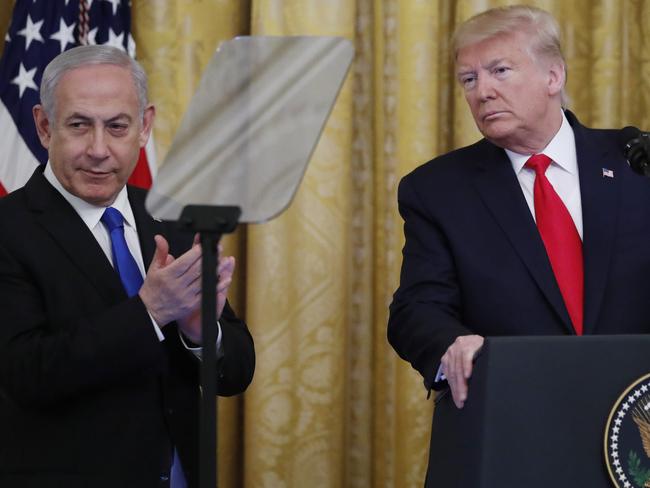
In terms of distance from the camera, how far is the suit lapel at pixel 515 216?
2.18 metres

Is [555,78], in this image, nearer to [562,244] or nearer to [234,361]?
[562,244]

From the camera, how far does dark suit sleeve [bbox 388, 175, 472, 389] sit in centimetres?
208

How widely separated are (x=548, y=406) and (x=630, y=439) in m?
0.14

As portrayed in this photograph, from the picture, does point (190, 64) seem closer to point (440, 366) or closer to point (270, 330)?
point (270, 330)

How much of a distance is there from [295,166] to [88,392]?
2.72 feet

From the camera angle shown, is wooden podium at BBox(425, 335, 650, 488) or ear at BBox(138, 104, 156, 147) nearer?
wooden podium at BBox(425, 335, 650, 488)

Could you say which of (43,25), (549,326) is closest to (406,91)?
(43,25)

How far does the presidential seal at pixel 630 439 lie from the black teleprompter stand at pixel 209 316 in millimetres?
639

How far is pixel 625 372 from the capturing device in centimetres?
155

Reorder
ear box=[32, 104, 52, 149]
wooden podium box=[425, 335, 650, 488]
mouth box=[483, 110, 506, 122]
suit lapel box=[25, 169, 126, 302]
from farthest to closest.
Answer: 1. mouth box=[483, 110, 506, 122]
2. ear box=[32, 104, 52, 149]
3. suit lapel box=[25, 169, 126, 302]
4. wooden podium box=[425, 335, 650, 488]

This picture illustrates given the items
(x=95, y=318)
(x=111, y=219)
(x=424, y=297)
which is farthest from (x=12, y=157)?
(x=424, y=297)

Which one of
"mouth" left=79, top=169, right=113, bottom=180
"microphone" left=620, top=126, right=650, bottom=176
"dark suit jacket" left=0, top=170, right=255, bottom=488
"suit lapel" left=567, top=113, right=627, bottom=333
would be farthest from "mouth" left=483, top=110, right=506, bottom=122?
"mouth" left=79, top=169, right=113, bottom=180

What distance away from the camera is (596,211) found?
7.38ft

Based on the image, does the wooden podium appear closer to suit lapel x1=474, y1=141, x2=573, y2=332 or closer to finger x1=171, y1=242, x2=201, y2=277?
finger x1=171, y1=242, x2=201, y2=277
